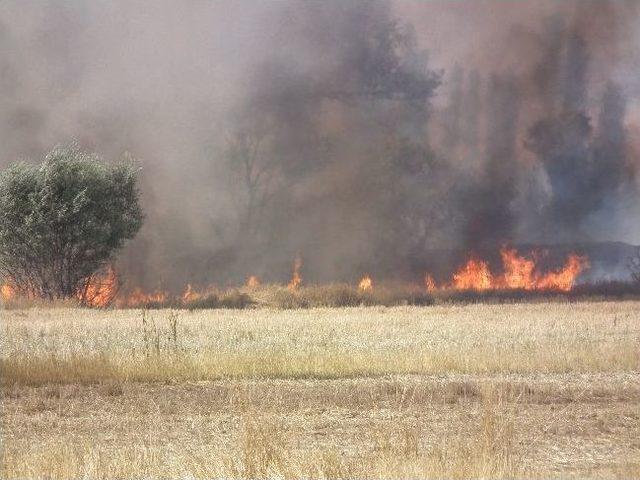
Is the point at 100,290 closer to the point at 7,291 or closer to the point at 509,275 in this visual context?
the point at 7,291

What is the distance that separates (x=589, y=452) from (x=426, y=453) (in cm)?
337

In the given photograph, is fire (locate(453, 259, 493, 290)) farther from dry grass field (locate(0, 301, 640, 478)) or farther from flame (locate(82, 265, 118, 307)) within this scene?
dry grass field (locate(0, 301, 640, 478))

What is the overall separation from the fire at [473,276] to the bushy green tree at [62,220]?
2826 cm

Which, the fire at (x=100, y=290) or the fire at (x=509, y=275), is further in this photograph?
the fire at (x=509, y=275)

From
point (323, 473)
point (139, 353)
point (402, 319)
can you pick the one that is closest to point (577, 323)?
point (402, 319)

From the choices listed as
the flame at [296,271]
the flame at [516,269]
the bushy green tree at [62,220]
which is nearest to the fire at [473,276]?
the flame at [516,269]

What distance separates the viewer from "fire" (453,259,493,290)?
223 ft

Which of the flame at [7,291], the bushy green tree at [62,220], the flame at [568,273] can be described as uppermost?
the bushy green tree at [62,220]

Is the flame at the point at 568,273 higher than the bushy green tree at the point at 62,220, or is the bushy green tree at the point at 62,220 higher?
the bushy green tree at the point at 62,220

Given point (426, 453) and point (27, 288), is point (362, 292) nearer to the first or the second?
point (27, 288)

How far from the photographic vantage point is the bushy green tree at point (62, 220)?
50.6 meters

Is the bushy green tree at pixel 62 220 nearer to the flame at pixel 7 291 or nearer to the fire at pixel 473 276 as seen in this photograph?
the flame at pixel 7 291

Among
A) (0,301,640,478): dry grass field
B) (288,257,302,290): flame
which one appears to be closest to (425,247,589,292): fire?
(288,257,302,290): flame

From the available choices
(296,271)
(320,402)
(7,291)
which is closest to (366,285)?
(296,271)
